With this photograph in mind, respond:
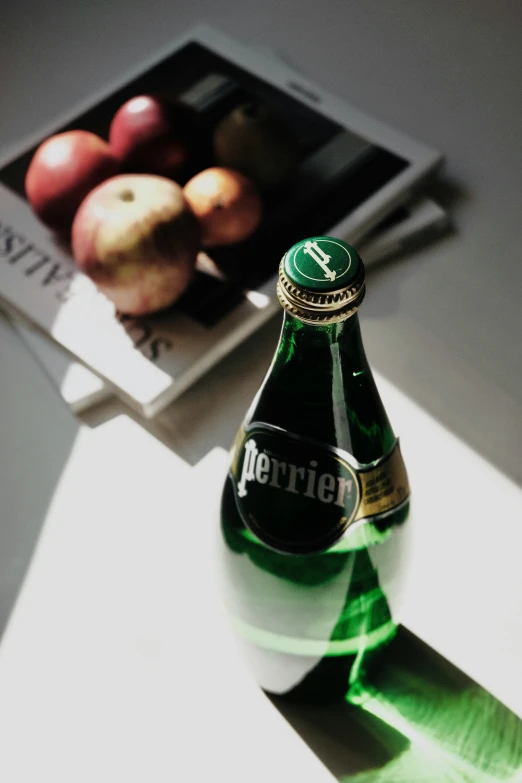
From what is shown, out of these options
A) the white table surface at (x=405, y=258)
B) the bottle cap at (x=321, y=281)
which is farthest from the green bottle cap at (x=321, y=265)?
the white table surface at (x=405, y=258)

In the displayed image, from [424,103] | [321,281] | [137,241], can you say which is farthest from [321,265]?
[424,103]

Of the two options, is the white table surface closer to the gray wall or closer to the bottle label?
the gray wall

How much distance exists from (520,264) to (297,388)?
0.30 m

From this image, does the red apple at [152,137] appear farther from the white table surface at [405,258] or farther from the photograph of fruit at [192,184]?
the white table surface at [405,258]

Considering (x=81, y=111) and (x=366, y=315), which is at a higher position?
(x=81, y=111)

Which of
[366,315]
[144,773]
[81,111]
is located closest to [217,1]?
[81,111]

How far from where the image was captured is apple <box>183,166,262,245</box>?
1.56 ft

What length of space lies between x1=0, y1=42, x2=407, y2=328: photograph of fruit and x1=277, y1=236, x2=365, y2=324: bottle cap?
0.75 feet

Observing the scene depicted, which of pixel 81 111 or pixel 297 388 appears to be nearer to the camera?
pixel 297 388

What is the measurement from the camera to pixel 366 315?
497 millimetres

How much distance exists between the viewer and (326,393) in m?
0.28

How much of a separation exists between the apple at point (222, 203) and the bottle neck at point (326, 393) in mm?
208

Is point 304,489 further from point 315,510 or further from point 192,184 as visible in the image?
point 192,184

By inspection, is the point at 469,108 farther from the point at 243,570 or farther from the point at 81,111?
the point at 243,570
